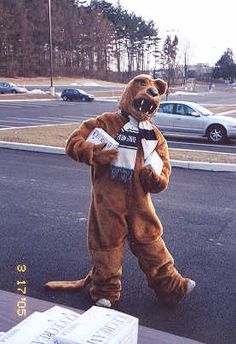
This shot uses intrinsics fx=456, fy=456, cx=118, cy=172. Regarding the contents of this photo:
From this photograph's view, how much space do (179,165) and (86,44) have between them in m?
72.2

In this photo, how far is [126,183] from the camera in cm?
299

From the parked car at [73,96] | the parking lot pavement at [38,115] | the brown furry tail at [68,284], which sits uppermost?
the parked car at [73,96]

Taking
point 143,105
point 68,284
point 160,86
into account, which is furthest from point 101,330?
point 68,284

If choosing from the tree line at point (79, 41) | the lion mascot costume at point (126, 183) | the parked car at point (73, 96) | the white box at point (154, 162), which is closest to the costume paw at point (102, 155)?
the lion mascot costume at point (126, 183)

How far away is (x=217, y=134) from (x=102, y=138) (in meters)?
11.8

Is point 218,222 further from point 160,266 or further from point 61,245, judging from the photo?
point 160,266

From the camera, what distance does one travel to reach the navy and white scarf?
296cm

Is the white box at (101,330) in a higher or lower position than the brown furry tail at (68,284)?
higher

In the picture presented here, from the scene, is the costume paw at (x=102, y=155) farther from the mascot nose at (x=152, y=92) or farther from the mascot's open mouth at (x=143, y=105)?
the mascot nose at (x=152, y=92)

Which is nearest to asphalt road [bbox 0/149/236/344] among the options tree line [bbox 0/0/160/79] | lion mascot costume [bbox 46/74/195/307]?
lion mascot costume [bbox 46/74/195/307]

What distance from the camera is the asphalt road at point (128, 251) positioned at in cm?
331

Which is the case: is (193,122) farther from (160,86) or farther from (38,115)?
(160,86)
